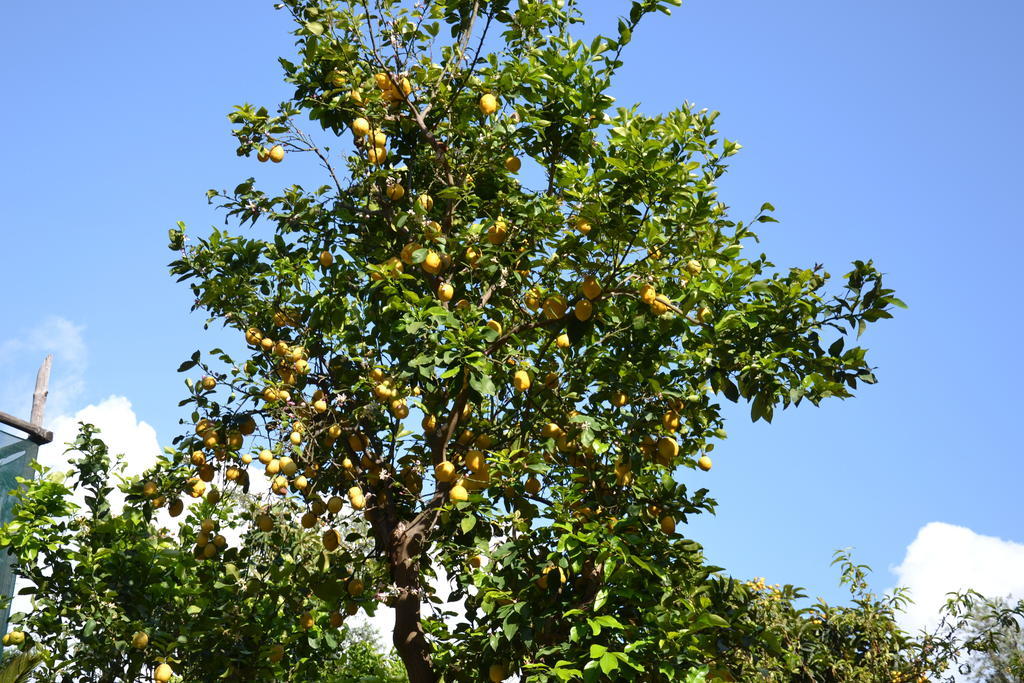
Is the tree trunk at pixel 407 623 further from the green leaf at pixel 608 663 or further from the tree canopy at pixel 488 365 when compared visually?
the green leaf at pixel 608 663

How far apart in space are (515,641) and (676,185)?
2466mm

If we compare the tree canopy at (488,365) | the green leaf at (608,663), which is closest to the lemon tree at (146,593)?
the tree canopy at (488,365)

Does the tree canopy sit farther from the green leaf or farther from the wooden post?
the wooden post

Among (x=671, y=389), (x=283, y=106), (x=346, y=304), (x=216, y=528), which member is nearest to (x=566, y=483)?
(x=671, y=389)

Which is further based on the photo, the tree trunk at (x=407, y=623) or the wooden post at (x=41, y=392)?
the wooden post at (x=41, y=392)

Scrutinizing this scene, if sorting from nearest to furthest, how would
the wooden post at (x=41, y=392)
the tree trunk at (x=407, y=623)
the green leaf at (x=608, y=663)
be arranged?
the green leaf at (x=608, y=663) → the tree trunk at (x=407, y=623) → the wooden post at (x=41, y=392)

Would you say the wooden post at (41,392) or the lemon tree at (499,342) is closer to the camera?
the lemon tree at (499,342)

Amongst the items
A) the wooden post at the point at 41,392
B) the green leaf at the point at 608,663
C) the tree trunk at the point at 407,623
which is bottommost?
the green leaf at the point at 608,663

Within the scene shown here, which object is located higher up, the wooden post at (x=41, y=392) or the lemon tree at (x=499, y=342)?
the wooden post at (x=41, y=392)

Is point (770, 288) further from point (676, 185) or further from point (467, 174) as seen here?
point (467, 174)

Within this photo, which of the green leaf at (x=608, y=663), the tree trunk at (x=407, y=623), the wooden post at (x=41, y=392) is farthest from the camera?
the wooden post at (x=41, y=392)

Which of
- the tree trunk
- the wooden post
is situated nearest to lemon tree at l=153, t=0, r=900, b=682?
the tree trunk

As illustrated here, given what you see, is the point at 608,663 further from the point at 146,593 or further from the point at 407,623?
the point at 146,593

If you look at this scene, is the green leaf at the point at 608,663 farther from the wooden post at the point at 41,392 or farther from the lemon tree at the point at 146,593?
the wooden post at the point at 41,392
